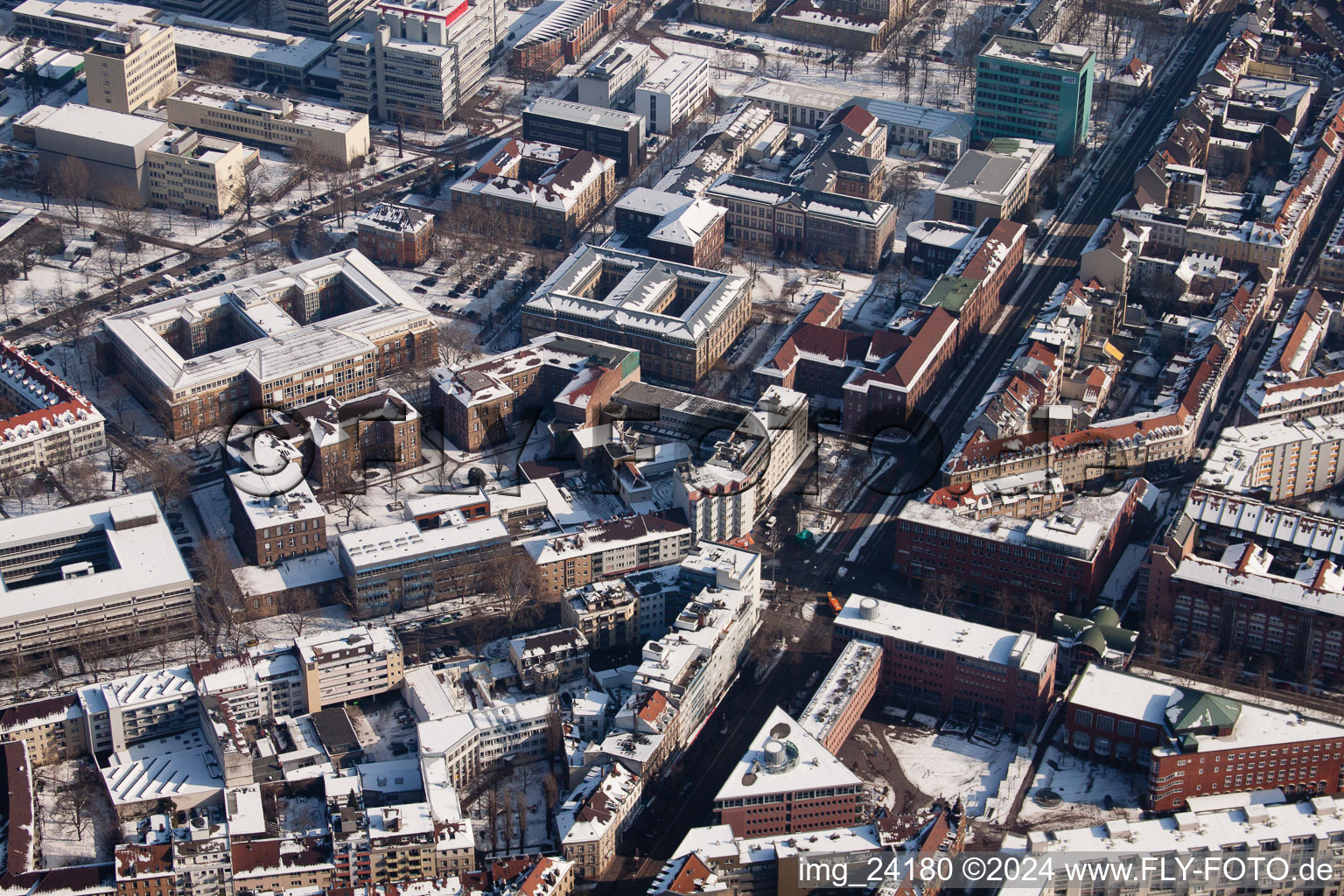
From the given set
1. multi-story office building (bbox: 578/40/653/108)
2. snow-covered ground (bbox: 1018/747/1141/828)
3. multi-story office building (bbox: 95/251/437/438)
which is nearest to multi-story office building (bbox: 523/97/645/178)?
multi-story office building (bbox: 578/40/653/108)

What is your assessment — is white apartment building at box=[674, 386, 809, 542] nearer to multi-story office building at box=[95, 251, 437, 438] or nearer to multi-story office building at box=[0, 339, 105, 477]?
multi-story office building at box=[95, 251, 437, 438]

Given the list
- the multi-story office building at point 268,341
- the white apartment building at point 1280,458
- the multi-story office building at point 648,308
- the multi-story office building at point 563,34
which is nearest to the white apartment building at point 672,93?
the multi-story office building at point 563,34

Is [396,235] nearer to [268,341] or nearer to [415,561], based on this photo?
[268,341]

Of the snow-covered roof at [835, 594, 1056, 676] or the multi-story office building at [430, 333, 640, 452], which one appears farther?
the multi-story office building at [430, 333, 640, 452]

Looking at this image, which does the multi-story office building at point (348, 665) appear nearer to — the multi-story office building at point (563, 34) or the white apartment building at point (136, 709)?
the white apartment building at point (136, 709)

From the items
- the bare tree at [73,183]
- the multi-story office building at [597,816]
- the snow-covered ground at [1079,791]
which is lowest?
the snow-covered ground at [1079,791]
